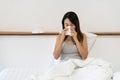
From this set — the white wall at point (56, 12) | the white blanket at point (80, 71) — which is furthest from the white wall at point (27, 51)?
the white blanket at point (80, 71)

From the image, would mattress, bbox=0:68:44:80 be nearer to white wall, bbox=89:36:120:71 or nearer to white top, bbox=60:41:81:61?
white top, bbox=60:41:81:61

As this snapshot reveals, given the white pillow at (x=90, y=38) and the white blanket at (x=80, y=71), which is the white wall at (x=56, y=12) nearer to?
the white pillow at (x=90, y=38)

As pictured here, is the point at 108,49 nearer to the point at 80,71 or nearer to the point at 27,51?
the point at 80,71

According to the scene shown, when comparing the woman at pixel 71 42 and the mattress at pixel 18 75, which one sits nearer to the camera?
the mattress at pixel 18 75

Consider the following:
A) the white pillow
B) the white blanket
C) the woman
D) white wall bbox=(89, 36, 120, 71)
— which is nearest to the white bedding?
the white blanket

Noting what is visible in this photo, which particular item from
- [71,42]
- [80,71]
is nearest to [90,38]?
[71,42]

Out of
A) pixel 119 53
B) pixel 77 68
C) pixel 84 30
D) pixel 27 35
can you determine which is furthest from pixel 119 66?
pixel 27 35

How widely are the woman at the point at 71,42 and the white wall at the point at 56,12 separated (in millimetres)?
263

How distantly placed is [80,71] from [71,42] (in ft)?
1.44

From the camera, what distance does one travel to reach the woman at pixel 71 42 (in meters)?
2.18

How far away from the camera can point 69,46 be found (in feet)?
7.38

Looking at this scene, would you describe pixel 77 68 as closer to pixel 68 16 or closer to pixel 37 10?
pixel 68 16

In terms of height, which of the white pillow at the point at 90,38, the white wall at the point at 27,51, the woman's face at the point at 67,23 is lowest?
the white wall at the point at 27,51

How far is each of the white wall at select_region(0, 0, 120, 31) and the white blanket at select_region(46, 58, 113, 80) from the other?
59 centimetres
